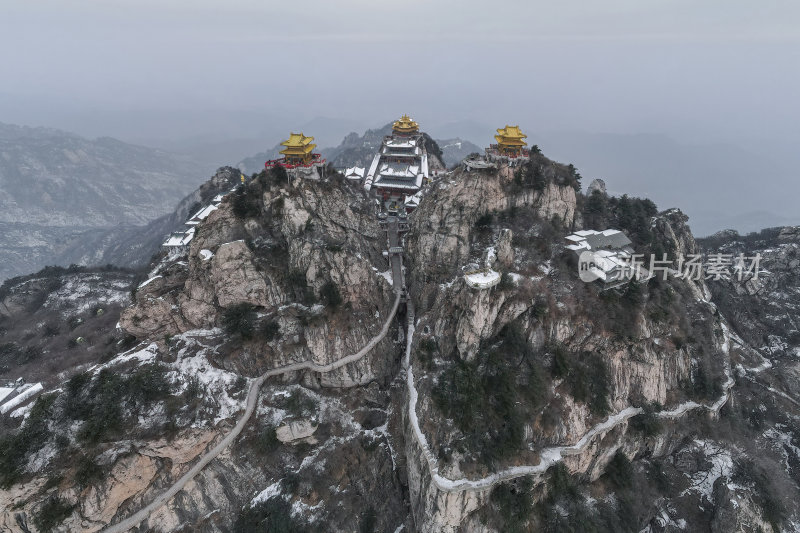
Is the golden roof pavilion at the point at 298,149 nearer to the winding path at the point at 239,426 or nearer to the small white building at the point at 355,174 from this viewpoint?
the small white building at the point at 355,174

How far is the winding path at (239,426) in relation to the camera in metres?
34.6

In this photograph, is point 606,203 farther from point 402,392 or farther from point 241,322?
point 241,322

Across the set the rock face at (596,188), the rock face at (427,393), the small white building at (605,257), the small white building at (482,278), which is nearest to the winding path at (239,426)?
the rock face at (427,393)

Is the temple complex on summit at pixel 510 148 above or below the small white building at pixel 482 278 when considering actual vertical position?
above

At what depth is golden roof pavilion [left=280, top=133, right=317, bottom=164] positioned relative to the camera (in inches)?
1984

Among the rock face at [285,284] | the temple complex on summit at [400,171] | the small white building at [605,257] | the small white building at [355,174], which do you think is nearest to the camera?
the small white building at [605,257]

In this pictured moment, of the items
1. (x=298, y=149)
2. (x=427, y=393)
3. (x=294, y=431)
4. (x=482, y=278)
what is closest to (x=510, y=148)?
(x=482, y=278)

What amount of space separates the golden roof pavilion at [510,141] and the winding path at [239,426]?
29.5m

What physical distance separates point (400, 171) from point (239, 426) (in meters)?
55.5

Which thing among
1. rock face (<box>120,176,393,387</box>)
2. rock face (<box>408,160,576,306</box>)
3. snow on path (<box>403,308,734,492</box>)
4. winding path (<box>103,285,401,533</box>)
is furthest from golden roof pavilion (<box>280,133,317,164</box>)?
snow on path (<box>403,308,734,492</box>)

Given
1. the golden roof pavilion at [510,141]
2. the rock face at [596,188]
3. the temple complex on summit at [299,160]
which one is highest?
the golden roof pavilion at [510,141]

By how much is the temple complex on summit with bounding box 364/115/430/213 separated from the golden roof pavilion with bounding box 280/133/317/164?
18667mm

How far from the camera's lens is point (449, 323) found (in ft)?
143

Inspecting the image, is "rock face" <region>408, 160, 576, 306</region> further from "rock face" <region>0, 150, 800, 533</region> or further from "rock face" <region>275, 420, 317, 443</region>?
"rock face" <region>275, 420, 317, 443</region>
